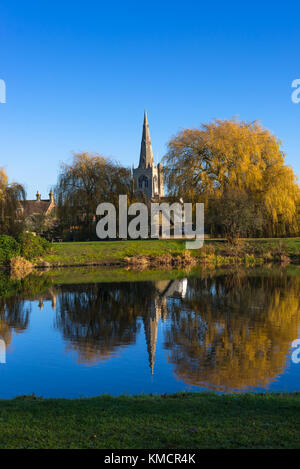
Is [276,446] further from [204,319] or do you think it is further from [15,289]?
[15,289]

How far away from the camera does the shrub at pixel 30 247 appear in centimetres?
3447

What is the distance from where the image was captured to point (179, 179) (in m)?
40.8

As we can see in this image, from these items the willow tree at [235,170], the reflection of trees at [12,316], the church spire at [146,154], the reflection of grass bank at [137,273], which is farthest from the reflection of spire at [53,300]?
the church spire at [146,154]

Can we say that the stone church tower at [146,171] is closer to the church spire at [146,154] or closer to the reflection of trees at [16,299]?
the church spire at [146,154]

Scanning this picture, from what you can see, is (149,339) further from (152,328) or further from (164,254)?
(164,254)

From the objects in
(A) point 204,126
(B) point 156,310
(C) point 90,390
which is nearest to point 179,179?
(A) point 204,126

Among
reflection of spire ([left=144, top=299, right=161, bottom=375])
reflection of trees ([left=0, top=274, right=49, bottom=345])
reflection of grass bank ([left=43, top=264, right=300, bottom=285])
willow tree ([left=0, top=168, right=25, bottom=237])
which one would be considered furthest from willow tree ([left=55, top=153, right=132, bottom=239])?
reflection of spire ([left=144, top=299, right=161, bottom=375])

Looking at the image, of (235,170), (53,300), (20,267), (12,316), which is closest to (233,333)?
(12,316)

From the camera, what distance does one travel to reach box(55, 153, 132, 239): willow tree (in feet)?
151

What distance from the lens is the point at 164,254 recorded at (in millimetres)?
36156

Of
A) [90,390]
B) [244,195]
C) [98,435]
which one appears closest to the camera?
[98,435]

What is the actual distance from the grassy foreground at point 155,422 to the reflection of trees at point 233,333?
1.89 m
